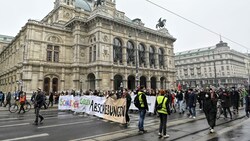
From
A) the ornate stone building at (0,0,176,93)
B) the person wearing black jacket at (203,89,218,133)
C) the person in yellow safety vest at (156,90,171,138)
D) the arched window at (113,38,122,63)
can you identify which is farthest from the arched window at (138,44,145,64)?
the person in yellow safety vest at (156,90,171,138)

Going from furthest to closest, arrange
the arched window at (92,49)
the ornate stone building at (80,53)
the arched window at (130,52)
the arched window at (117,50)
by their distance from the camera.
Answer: the arched window at (130,52), the arched window at (117,50), the arched window at (92,49), the ornate stone building at (80,53)

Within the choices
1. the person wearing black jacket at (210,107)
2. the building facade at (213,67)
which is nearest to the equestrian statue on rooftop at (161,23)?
the building facade at (213,67)

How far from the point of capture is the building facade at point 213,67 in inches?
3196

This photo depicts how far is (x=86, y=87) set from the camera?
1448 inches

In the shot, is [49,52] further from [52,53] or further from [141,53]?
[141,53]

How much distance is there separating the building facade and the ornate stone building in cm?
4584

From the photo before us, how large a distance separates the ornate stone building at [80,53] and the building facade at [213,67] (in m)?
45.8

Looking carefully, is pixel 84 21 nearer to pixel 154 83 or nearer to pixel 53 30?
pixel 53 30

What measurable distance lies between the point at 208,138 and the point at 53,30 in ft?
117

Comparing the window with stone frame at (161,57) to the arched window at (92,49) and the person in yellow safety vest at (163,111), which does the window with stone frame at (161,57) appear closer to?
the arched window at (92,49)

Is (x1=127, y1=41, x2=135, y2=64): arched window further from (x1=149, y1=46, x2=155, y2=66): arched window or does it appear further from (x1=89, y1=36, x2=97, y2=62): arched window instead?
(x1=89, y1=36, x2=97, y2=62): arched window

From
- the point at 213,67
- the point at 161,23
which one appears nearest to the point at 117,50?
the point at 161,23

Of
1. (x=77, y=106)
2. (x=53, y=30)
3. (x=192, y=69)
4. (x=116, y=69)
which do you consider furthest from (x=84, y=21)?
(x=192, y=69)

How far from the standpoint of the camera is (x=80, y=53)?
121ft
